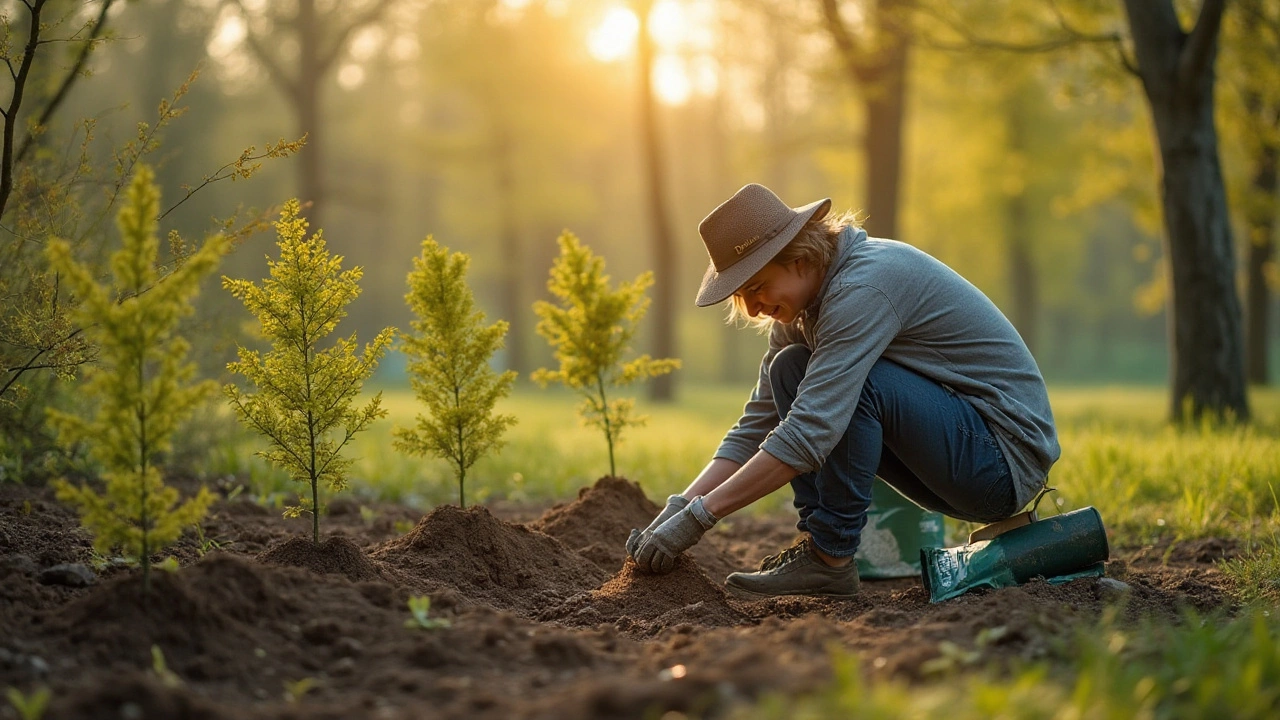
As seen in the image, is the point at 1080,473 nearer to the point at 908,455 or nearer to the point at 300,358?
the point at 908,455

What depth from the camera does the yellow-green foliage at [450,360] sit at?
4.13 m

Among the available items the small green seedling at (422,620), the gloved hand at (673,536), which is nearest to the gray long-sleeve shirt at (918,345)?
the gloved hand at (673,536)

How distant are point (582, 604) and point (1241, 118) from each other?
12.7 meters

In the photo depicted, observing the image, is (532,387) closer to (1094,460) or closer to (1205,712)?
(1094,460)

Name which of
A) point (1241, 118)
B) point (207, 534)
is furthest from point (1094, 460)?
point (1241, 118)

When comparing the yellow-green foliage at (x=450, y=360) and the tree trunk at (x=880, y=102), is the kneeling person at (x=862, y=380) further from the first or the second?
the tree trunk at (x=880, y=102)

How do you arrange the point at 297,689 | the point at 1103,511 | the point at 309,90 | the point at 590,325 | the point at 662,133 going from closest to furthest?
1. the point at 297,689
2. the point at 590,325
3. the point at 1103,511
4. the point at 309,90
5. the point at 662,133

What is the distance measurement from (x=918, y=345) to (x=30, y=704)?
9.28 ft

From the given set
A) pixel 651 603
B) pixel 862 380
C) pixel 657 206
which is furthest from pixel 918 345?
pixel 657 206

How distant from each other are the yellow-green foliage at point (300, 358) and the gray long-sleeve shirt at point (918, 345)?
1492 mm

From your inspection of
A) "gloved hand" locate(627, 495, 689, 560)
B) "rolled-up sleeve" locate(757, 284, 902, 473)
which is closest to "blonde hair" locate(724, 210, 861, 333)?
"rolled-up sleeve" locate(757, 284, 902, 473)

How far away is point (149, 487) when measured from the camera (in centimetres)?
279

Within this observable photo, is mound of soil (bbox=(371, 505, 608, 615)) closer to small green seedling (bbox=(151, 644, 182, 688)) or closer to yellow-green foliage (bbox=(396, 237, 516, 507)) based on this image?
yellow-green foliage (bbox=(396, 237, 516, 507))

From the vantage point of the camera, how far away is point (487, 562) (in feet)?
12.5
